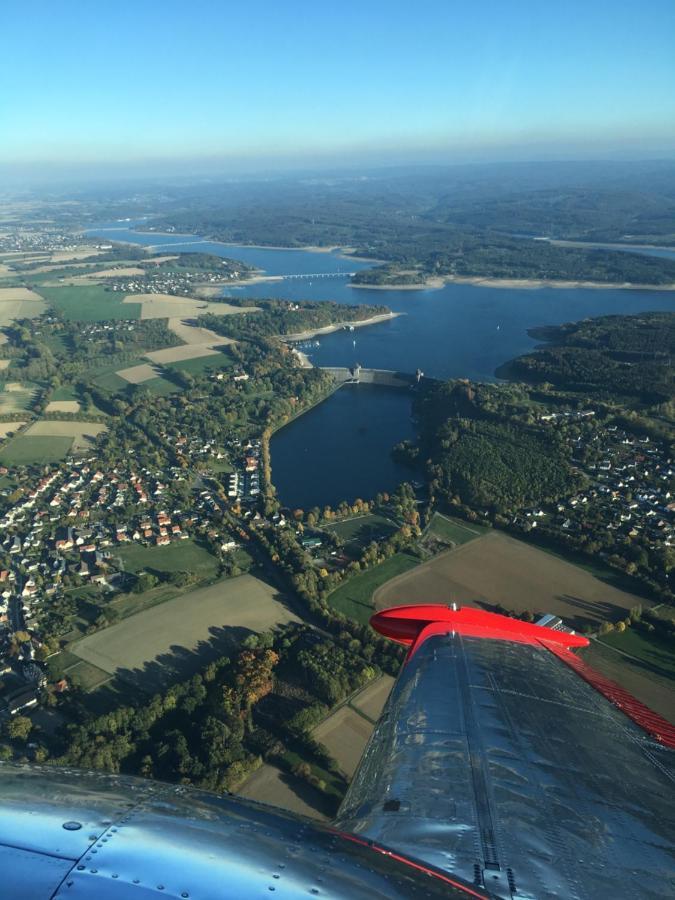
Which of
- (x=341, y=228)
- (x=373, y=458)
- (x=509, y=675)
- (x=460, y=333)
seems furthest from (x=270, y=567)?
(x=341, y=228)

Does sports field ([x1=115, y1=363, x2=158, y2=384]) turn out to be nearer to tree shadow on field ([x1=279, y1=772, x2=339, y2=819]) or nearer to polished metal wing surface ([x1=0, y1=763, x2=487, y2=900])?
tree shadow on field ([x1=279, y1=772, x2=339, y2=819])

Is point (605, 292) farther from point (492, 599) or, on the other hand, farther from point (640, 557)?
point (492, 599)

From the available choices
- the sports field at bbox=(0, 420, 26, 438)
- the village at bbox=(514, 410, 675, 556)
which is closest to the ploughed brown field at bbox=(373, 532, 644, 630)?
the village at bbox=(514, 410, 675, 556)

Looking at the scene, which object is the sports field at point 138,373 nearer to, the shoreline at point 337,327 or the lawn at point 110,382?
the lawn at point 110,382

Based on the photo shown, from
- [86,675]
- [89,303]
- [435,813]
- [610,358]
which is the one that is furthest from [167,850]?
[89,303]

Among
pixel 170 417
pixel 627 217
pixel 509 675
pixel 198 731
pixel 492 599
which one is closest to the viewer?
pixel 509 675

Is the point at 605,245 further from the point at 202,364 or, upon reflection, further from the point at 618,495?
the point at 618,495
